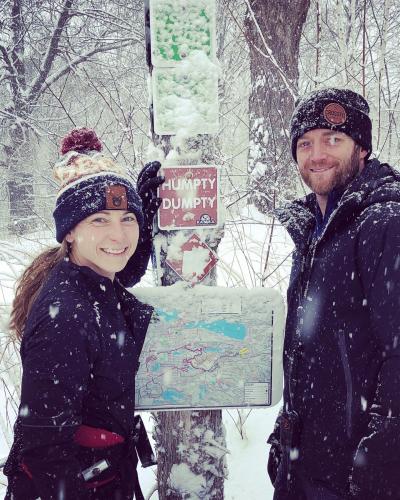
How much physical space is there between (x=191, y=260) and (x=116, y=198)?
453mm

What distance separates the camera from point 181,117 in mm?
1772

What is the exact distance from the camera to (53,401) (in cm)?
138

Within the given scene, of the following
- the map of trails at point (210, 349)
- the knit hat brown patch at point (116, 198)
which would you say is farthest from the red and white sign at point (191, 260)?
the knit hat brown patch at point (116, 198)

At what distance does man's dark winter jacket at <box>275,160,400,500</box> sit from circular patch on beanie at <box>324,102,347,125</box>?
1.05 ft

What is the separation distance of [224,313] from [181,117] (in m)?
0.87

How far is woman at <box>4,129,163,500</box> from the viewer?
1396mm

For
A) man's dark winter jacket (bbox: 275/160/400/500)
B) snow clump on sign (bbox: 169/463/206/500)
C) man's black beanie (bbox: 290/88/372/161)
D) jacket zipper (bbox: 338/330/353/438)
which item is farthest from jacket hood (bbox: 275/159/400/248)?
snow clump on sign (bbox: 169/463/206/500)

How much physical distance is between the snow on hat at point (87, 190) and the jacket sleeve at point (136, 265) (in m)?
0.22

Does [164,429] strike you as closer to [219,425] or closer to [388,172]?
[219,425]

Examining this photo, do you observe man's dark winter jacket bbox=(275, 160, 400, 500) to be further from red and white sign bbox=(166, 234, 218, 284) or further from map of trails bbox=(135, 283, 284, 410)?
red and white sign bbox=(166, 234, 218, 284)

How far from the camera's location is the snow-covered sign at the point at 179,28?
1691mm

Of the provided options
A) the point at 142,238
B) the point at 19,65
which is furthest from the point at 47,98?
the point at 142,238

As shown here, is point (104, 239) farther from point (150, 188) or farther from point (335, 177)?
point (335, 177)

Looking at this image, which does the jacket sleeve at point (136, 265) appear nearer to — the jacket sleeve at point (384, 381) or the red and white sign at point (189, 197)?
the red and white sign at point (189, 197)
